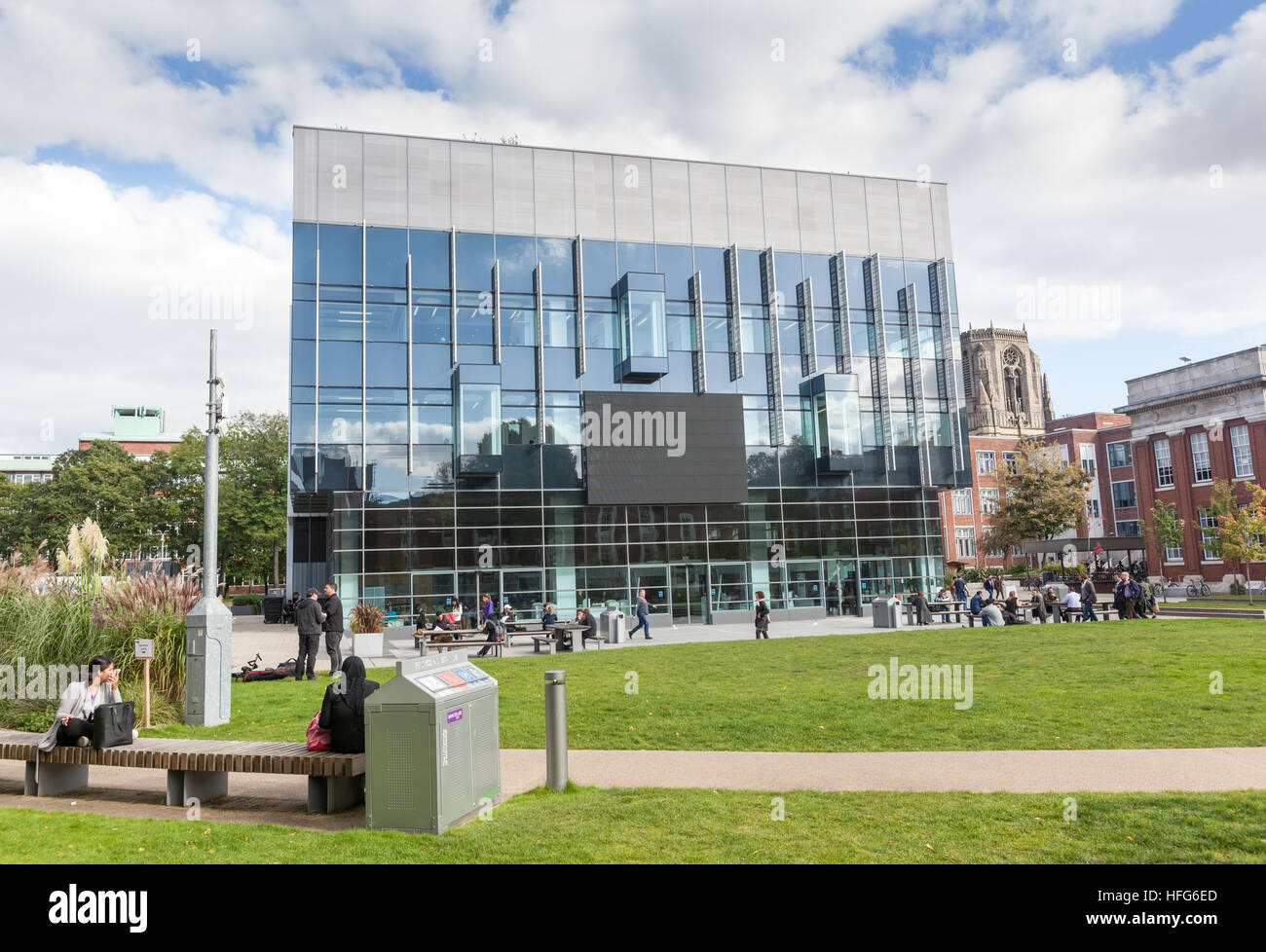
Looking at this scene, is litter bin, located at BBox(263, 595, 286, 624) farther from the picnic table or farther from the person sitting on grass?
the person sitting on grass

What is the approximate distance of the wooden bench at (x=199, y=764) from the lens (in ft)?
23.9

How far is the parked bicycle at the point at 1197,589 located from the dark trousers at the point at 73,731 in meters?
55.1

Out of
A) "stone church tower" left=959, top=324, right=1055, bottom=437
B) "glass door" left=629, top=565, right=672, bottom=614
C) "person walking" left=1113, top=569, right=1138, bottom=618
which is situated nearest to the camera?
"person walking" left=1113, top=569, right=1138, bottom=618

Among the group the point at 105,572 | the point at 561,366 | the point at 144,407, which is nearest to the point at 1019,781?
the point at 105,572

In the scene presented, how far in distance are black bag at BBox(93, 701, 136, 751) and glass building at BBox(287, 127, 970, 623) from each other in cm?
2513

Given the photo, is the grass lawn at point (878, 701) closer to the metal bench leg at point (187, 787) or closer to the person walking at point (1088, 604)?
the metal bench leg at point (187, 787)

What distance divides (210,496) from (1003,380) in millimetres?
112876

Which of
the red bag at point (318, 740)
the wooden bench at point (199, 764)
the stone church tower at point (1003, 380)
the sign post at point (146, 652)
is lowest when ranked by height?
the wooden bench at point (199, 764)

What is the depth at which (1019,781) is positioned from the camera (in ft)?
25.9

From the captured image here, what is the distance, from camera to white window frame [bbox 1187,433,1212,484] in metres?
57.0

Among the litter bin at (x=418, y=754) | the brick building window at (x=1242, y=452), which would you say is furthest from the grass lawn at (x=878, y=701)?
the brick building window at (x=1242, y=452)

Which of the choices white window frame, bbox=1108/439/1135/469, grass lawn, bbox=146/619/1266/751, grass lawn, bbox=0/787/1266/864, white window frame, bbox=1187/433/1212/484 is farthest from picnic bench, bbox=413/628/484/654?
white window frame, bbox=1108/439/1135/469
